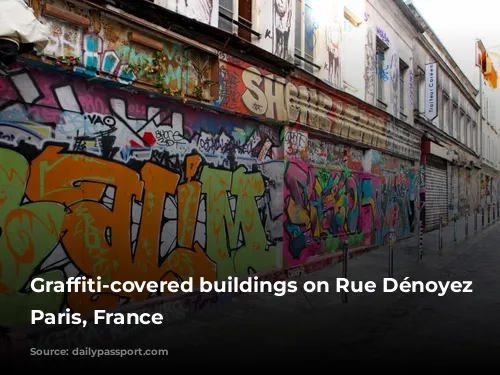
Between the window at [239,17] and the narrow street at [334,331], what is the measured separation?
4571 mm

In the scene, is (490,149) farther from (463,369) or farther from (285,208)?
(463,369)

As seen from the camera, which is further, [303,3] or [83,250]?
[303,3]

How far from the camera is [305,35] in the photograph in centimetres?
1023

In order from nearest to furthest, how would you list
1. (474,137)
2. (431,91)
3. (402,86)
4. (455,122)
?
(402,86)
(431,91)
(455,122)
(474,137)

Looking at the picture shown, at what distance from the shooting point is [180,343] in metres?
5.20

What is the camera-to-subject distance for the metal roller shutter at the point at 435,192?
20.0m

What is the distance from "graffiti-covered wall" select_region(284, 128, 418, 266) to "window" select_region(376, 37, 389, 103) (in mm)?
2091

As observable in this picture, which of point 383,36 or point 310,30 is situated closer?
point 310,30

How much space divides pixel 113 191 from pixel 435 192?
18.5 metres

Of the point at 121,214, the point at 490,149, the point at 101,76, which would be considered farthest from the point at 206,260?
the point at 490,149

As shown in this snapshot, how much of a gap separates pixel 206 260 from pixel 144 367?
2.85 m

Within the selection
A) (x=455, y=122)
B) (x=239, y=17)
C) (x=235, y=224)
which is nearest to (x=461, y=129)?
(x=455, y=122)

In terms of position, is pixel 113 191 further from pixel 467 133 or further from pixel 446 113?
pixel 467 133

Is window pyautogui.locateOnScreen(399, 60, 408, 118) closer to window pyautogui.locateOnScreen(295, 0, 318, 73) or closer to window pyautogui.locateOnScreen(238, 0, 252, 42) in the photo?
window pyautogui.locateOnScreen(295, 0, 318, 73)
